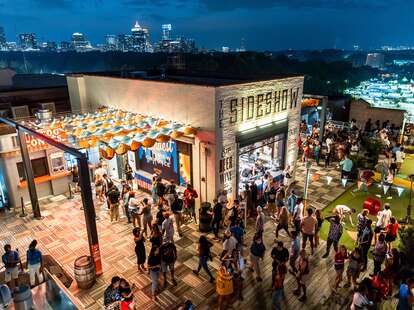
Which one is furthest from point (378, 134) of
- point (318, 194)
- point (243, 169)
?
point (243, 169)

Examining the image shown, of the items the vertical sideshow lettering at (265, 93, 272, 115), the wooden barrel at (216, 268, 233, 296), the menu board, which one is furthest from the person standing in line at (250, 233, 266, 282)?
the vertical sideshow lettering at (265, 93, 272, 115)

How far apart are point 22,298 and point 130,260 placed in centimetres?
314

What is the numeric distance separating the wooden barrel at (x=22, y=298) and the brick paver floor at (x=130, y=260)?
1166 millimetres

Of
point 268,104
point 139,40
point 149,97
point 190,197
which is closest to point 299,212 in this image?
point 190,197

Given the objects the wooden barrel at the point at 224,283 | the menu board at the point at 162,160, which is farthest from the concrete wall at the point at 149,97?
the wooden barrel at the point at 224,283

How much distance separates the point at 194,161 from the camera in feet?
40.5

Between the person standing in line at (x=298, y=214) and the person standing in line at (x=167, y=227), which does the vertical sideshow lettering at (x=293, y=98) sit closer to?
the person standing in line at (x=298, y=214)

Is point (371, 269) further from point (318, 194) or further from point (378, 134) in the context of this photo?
point (378, 134)

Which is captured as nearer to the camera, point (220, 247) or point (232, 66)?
point (220, 247)

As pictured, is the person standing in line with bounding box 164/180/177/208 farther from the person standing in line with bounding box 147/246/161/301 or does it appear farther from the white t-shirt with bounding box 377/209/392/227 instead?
the white t-shirt with bounding box 377/209/392/227

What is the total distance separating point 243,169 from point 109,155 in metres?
6.64

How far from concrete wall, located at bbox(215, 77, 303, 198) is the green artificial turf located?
10.6 ft

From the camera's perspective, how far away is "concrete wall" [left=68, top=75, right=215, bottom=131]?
11.4 meters

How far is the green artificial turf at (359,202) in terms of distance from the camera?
38.5 feet
